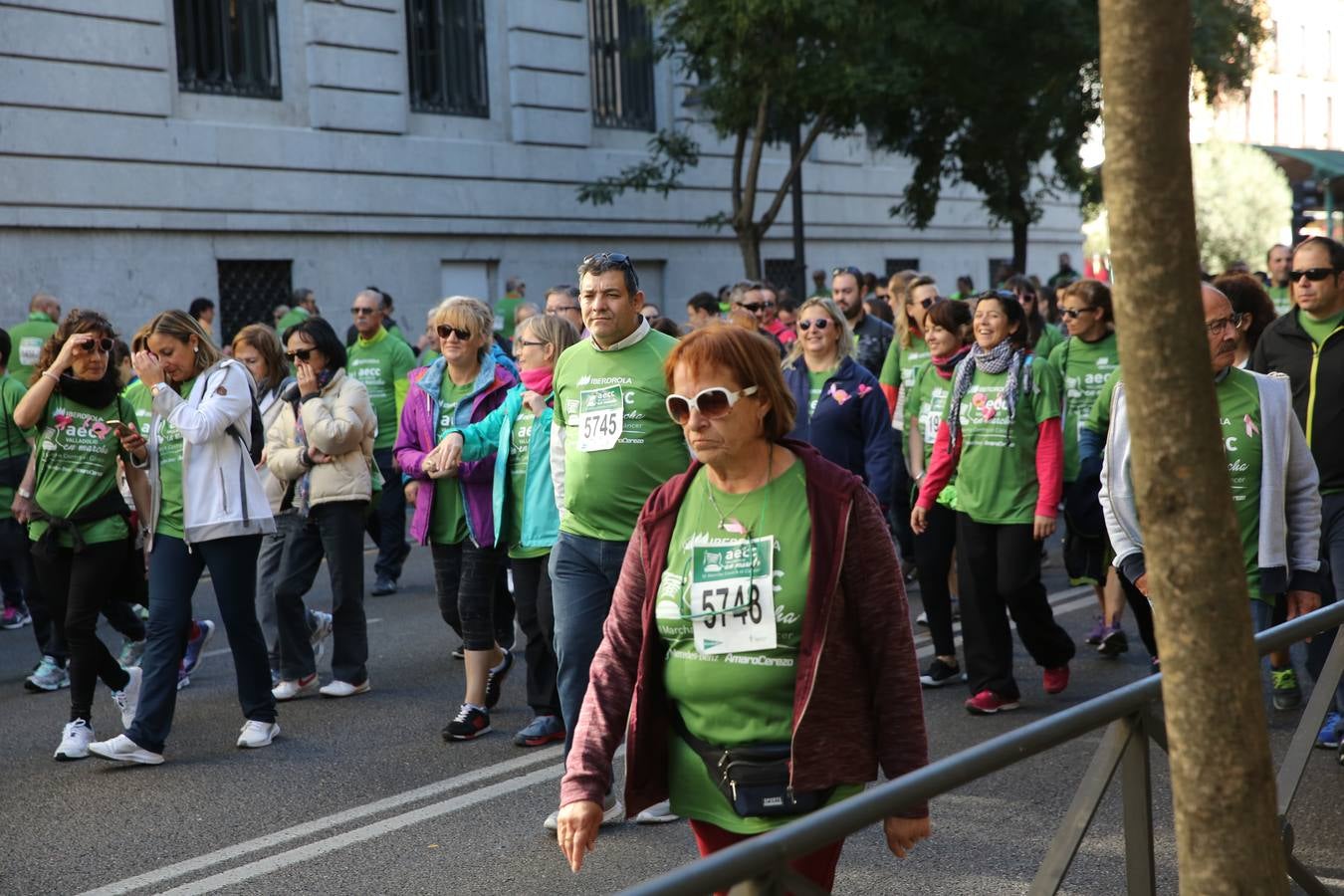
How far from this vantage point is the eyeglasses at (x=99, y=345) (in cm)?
716

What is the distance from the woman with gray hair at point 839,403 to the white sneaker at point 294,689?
8.71 ft

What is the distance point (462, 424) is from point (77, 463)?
66.1 inches

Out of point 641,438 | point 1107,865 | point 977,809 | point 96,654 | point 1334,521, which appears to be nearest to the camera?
point 1107,865

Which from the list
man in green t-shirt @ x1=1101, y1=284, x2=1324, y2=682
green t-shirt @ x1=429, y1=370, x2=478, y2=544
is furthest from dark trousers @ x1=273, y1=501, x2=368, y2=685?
man in green t-shirt @ x1=1101, y1=284, x2=1324, y2=682

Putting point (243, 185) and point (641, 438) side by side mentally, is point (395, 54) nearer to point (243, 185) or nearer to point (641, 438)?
point (243, 185)

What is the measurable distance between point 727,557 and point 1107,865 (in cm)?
96

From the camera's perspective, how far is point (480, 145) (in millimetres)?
21906

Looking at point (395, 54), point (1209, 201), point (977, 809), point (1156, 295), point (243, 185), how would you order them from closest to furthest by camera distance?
1. point (1156, 295)
2. point (977, 809)
3. point (243, 185)
4. point (395, 54)
5. point (1209, 201)

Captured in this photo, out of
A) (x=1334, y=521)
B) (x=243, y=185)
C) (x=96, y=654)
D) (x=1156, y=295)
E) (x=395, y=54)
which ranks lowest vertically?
(x=96, y=654)

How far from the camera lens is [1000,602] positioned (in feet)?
24.4

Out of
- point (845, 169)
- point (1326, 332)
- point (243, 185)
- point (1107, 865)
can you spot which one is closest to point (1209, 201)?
point (845, 169)

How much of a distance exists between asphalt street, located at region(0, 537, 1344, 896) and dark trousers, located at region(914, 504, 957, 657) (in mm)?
290

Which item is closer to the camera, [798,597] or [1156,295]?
[1156,295]

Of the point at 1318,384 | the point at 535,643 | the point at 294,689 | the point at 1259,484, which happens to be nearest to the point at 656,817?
the point at 535,643
